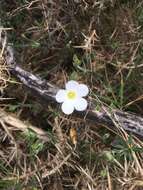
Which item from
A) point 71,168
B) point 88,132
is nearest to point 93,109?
point 88,132

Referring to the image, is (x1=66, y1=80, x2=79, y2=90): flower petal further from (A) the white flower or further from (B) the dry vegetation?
(B) the dry vegetation

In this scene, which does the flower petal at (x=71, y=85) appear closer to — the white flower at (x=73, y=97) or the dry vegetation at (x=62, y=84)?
the white flower at (x=73, y=97)

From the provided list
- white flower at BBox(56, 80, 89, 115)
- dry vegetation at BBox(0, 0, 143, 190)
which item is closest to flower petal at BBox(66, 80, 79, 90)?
white flower at BBox(56, 80, 89, 115)

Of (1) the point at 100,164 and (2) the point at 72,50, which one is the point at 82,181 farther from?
(2) the point at 72,50

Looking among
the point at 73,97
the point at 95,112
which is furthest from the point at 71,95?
the point at 95,112

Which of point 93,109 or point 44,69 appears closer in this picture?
point 93,109

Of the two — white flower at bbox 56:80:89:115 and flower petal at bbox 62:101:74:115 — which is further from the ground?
white flower at bbox 56:80:89:115

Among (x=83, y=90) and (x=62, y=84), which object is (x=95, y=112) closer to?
(x=83, y=90)
